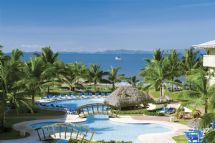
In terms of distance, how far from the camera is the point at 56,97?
45.7 meters

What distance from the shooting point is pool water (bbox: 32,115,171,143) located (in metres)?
25.5

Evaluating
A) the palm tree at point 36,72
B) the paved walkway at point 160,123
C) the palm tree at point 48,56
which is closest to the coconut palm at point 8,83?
the palm tree at point 36,72

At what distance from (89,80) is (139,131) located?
26.1 m

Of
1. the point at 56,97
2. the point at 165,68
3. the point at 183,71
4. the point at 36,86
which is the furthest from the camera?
the point at 183,71

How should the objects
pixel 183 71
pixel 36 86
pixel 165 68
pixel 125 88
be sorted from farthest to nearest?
pixel 183 71
pixel 165 68
pixel 125 88
pixel 36 86

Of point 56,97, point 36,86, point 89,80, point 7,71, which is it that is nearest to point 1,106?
point 7,71

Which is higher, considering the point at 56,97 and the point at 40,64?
the point at 40,64

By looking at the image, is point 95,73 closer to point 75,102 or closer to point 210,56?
point 75,102

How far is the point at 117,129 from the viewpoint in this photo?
92.7ft

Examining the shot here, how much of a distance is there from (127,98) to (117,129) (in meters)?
7.67

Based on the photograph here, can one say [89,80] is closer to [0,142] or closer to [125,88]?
[125,88]

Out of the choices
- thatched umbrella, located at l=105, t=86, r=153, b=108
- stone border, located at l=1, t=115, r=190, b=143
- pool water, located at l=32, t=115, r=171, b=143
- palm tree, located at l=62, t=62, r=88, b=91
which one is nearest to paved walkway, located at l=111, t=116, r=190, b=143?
stone border, located at l=1, t=115, r=190, b=143

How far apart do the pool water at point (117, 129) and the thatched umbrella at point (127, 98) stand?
146 inches

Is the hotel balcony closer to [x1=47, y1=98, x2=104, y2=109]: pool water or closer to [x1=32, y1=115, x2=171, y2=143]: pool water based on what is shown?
[x1=32, y1=115, x2=171, y2=143]: pool water
